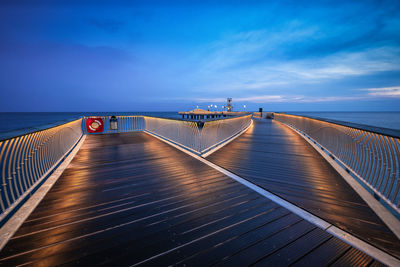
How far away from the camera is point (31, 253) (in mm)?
1795

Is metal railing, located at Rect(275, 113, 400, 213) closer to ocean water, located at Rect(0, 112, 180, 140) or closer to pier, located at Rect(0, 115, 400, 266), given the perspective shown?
pier, located at Rect(0, 115, 400, 266)

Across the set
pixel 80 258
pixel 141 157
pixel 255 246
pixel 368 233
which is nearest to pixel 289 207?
pixel 368 233

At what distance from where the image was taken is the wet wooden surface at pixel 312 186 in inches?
85.6

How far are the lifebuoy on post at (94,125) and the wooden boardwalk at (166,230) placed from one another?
26.1 feet

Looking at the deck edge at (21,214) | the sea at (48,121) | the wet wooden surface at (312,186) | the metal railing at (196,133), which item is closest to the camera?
the deck edge at (21,214)

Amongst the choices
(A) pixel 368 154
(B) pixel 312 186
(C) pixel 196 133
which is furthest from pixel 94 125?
(A) pixel 368 154

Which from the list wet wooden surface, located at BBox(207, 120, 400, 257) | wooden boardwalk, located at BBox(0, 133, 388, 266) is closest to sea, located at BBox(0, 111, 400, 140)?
wooden boardwalk, located at BBox(0, 133, 388, 266)

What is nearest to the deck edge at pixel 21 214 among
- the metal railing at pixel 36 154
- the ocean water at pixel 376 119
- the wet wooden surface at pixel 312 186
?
the metal railing at pixel 36 154

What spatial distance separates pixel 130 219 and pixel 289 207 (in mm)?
2317

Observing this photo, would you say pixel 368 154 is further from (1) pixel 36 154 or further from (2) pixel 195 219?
(1) pixel 36 154

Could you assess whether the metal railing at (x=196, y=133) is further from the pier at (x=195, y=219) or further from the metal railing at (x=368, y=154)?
the metal railing at (x=368, y=154)

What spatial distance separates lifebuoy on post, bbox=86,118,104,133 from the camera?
33.8 feet

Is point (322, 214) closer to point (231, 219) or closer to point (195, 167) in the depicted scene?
point (231, 219)

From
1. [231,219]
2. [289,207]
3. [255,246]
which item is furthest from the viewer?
[289,207]
